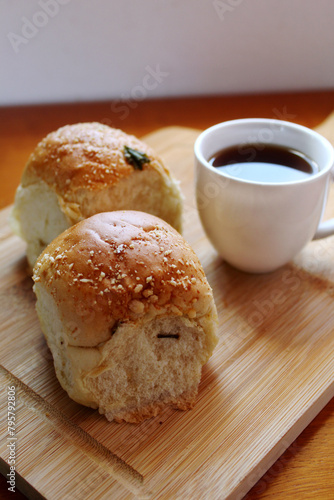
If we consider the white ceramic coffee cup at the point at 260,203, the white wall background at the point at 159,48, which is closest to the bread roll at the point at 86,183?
the white ceramic coffee cup at the point at 260,203

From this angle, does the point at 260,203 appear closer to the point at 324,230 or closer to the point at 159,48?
the point at 324,230

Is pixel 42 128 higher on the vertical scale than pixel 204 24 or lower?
lower

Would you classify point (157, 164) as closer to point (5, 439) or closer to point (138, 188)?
point (138, 188)

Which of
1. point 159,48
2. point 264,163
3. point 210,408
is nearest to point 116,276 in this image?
point 210,408

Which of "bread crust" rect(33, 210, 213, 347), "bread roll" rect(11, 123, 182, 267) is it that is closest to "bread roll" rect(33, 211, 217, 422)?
"bread crust" rect(33, 210, 213, 347)

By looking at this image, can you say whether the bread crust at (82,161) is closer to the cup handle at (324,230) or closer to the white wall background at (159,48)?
the cup handle at (324,230)

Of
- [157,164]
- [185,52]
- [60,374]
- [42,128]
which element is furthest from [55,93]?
[60,374]
